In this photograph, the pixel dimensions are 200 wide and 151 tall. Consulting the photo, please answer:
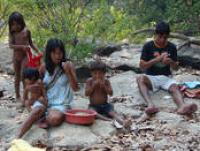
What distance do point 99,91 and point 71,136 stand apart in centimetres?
83

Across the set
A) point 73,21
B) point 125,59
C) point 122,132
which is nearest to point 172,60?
point 122,132

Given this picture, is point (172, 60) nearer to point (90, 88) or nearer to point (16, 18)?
point (90, 88)

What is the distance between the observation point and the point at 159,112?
6.31 meters

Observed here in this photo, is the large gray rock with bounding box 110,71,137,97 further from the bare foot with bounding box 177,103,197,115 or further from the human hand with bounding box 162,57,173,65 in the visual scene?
the bare foot with bounding box 177,103,197,115

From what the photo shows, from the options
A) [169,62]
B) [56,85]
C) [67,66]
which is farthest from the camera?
[169,62]

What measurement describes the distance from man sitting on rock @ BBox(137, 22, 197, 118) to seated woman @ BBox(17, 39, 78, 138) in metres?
1.14

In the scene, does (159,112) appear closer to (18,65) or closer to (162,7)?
(18,65)

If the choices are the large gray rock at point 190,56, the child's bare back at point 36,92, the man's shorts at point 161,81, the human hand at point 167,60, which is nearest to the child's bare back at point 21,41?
the child's bare back at point 36,92

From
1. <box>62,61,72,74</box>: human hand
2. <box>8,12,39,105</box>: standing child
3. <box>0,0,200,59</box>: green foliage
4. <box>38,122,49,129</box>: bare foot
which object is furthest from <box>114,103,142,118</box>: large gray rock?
<box>0,0,200,59</box>: green foliage

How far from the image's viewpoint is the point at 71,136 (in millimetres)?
5488

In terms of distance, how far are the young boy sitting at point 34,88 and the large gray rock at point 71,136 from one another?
414 millimetres

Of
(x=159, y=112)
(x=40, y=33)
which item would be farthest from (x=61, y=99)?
(x=40, y=33)

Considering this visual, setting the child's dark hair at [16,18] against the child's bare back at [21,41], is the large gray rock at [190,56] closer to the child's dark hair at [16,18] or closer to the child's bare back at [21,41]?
the child's bare back at [21,41]

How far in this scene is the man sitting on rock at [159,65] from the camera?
6.59 metres
